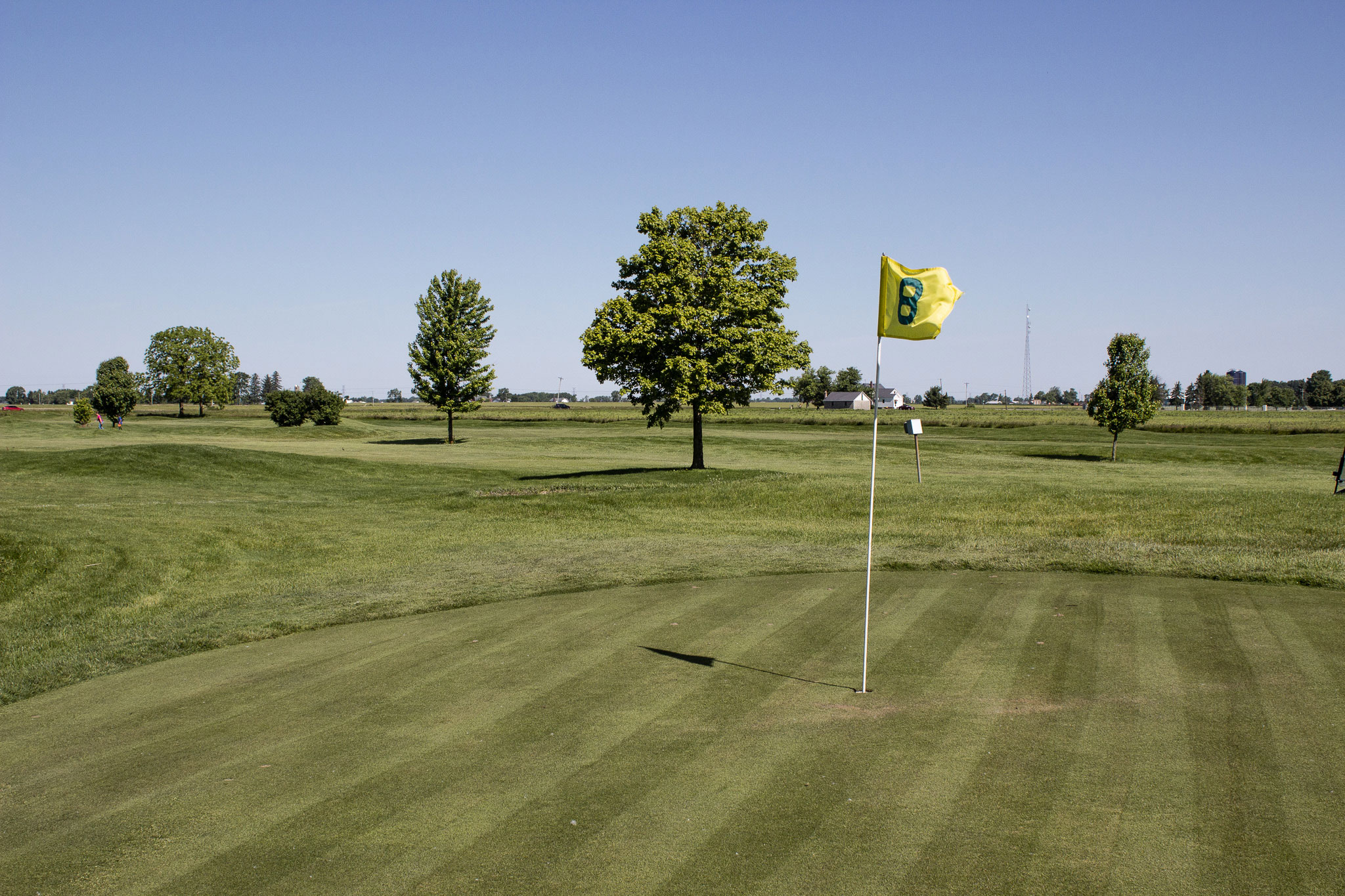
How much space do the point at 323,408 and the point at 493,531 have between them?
7053 cm

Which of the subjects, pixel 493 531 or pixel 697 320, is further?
pixel 697 320

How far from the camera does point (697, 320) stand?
3891 centimetres

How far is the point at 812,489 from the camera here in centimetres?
3209

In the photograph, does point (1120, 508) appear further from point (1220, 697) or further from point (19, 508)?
point (19, 508)

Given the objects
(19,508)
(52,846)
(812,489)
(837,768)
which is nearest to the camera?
(52,846)

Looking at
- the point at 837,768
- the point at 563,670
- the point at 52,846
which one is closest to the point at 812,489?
the point at 563,670

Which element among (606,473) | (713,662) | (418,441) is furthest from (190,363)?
(713,662)

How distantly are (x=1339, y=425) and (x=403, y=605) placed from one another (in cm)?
10158

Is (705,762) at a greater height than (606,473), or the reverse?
(705,762)

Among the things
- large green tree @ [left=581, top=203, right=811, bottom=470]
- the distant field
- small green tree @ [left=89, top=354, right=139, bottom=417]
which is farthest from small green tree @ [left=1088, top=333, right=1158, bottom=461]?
small green tree @ [left=89, top=354, right=139, bottom=417]

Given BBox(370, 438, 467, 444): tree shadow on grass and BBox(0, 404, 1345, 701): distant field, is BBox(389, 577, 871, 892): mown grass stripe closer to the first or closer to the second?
BBox(0, 404, 1345, 701): distant field

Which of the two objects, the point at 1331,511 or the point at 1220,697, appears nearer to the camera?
the point at 1220,697

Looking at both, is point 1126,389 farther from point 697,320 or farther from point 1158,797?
point 1158,797

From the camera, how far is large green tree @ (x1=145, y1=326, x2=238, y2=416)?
377 ft
